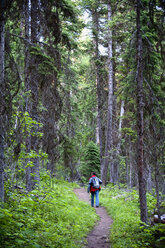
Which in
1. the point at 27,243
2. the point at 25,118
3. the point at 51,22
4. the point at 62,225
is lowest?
the point at 62,225

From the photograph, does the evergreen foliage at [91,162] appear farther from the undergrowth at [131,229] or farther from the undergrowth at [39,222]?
the undergrowth at [39,222]

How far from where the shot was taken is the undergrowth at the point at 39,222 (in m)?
3.62

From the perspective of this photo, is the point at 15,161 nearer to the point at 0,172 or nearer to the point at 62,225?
the point at 0,172

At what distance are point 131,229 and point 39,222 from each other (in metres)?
3.39

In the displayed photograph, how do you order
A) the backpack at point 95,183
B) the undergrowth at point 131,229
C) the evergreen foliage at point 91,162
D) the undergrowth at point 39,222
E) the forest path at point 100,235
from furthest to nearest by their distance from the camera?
1. the evergreen foliage at point 91,162
2. the backpack at point 95,183
3. the forest path at point 100,235
4. the undergrowth at point 131,229
5. the undergrowth at point 39,222

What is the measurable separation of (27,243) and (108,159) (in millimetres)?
14457

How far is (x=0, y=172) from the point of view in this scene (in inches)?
185

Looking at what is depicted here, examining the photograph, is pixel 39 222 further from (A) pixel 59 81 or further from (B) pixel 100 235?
(A) pixel 59 81

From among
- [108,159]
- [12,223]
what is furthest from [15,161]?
[108,159]

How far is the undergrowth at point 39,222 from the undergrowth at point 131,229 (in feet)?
3.37

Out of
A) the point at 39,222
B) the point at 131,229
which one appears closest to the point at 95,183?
the point at 131,229

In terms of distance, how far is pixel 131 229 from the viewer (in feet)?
22.9

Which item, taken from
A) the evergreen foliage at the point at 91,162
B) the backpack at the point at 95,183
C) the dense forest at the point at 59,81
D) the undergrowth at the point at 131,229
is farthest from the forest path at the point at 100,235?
the evergreen foliage at the point at 91,162

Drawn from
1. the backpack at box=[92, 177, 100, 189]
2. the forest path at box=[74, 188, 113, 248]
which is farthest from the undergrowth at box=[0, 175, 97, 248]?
the backpack at box=[92, 177, 100, 189]
